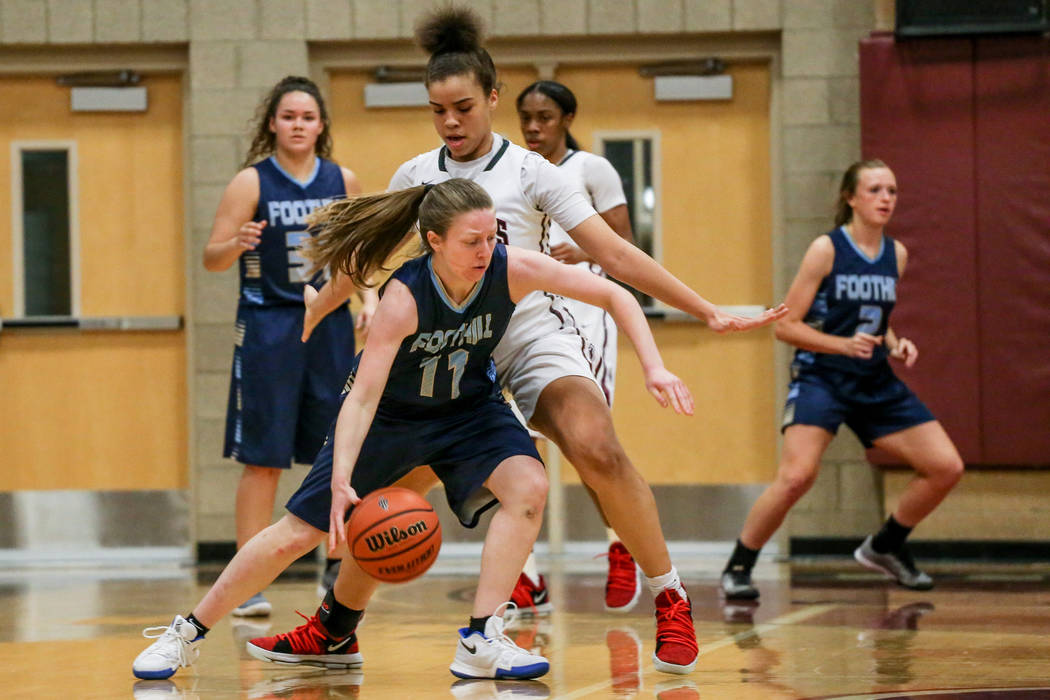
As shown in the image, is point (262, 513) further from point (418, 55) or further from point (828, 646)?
point (418, 55)

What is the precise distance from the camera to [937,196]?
6.90m

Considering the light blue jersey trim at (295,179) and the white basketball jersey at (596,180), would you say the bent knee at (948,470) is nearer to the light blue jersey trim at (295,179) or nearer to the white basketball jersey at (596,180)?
the white basketball jersey at (596,180)

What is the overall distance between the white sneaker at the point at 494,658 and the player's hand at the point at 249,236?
1.96 meters

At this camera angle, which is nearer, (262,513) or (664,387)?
(664,387)

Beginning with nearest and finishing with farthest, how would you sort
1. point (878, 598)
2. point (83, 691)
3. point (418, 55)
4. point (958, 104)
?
point (83, 691) → point (878, 598) → point (958, 104) → point (418, 55)

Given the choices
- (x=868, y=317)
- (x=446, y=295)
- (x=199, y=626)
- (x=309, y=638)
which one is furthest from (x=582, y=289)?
(x=868, y=317)

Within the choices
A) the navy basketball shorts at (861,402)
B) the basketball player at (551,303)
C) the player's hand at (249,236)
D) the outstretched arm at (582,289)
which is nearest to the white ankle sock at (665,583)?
the basketball player at (551,303)

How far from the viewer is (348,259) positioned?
3.79 metres

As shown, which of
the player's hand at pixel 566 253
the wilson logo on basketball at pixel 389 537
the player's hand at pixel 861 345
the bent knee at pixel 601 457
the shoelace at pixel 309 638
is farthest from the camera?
the player's hand at pixel 861 345

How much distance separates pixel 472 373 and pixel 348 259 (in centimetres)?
46

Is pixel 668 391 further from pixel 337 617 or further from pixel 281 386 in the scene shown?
pixel 281 386

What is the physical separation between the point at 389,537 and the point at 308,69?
455 centimetres

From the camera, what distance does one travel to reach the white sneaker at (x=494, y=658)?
354 centimetres

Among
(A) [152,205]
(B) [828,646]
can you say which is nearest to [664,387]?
(B) [828,646]
